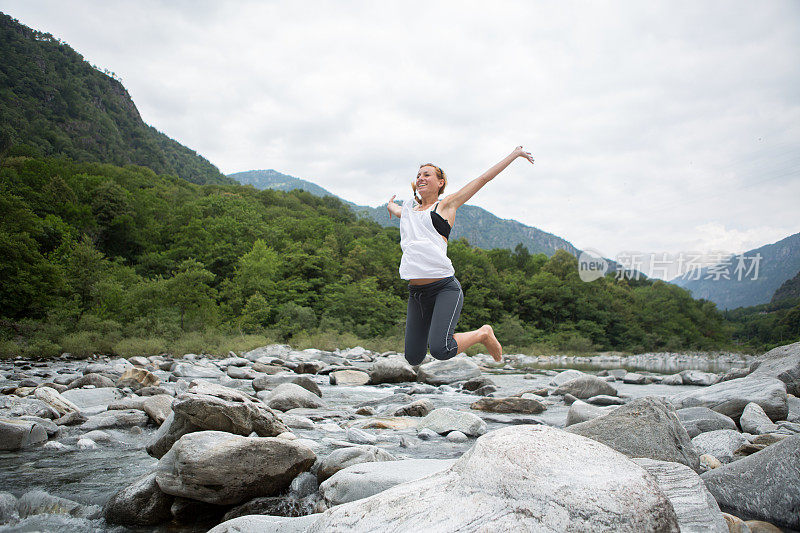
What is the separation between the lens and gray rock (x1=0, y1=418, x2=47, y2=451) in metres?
4.42

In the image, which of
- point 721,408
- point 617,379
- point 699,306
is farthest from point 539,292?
point 721,408

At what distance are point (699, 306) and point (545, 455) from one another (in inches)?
2755

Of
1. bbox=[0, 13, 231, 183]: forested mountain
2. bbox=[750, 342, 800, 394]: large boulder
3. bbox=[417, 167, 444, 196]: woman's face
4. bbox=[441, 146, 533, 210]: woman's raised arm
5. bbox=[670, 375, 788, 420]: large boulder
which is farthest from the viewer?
bbox=[0, 13, 231, 183]: forested mountain

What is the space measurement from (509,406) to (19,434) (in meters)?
6.51

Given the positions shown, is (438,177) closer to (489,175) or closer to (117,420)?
(489,175)

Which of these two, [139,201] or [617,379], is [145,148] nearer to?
[139,201]

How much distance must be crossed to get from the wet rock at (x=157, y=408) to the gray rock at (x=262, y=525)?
3829 millimetres

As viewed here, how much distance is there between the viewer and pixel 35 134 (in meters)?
54.4

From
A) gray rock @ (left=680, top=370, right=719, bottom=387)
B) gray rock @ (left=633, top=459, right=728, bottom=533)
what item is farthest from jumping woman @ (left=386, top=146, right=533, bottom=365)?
gray rock @ (left=680, top=370, right=719, bottom=387)

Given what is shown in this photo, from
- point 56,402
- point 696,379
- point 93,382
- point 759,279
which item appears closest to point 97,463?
point 56,402

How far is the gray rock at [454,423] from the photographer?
18.3 ft

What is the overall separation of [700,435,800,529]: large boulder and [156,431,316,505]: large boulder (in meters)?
2.91

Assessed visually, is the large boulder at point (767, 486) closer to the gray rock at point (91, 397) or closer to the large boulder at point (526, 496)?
the large boulder at point (526, 496)

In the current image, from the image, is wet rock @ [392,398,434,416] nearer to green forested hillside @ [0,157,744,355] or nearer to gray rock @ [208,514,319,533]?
gray rock @ [208,514,319,533]
